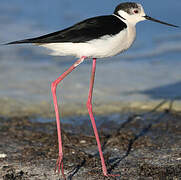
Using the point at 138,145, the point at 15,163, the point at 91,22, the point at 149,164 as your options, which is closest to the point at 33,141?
the point at 15,163

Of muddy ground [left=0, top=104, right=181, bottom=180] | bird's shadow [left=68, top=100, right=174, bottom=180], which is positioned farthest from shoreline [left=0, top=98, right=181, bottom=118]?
muddy ground [left=0, top=104, right=181, bottom=180]

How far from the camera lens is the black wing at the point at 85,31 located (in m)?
5.39

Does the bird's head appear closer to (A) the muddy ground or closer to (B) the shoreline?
(A) the muddy ground

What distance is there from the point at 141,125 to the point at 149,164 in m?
2.67

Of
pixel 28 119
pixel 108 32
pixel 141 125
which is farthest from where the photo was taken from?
pixel 28 119

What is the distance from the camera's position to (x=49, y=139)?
7.59 m

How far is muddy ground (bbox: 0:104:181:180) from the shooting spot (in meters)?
5.70

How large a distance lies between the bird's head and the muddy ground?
2.15 metres

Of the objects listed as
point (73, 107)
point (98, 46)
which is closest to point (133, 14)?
point (98, 46)

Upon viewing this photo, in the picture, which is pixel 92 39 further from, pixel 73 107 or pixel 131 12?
pixel 73 107

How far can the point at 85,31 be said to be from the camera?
5.45 m

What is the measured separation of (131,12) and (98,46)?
34.7 inches

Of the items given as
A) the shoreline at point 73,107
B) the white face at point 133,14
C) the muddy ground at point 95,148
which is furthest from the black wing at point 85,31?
the shoreline at point 73,107

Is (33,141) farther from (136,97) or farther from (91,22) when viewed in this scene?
(136,97)
